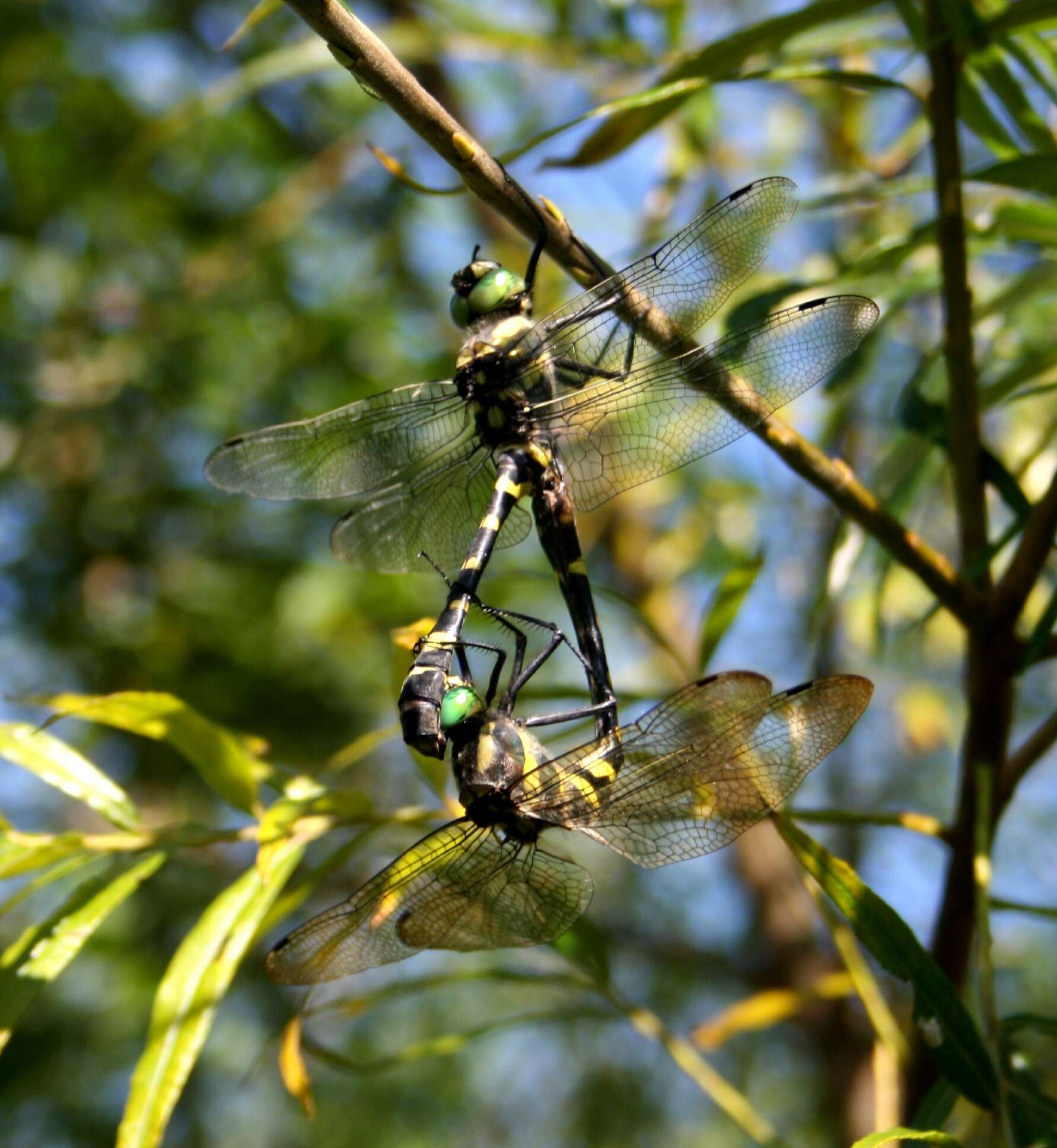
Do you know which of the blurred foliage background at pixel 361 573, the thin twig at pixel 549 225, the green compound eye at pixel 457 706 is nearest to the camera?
the thin twig at pixel 549 225

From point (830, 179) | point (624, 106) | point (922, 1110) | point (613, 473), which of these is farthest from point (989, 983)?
point (830, 179)

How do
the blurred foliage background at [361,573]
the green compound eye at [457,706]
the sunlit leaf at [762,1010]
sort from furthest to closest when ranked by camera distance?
the blurred foliage background at [361,573], the sunlit leaf at [762,1010], the green compound eye at [457,706]

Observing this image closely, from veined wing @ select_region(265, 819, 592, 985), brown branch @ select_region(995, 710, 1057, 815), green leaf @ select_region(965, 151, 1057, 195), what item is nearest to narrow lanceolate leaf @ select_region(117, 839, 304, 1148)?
veined wing @ select_region(265, 819, 592, 985)

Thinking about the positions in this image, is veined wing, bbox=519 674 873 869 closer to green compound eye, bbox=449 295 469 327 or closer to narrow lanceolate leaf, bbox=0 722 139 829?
narrow lanceolate leaf, bbox=0 722 139 829

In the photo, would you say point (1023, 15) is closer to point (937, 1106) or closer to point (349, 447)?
point (349, 447)

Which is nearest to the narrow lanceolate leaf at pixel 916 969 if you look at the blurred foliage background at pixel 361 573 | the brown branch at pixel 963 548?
the brown branch at pixel 963 548

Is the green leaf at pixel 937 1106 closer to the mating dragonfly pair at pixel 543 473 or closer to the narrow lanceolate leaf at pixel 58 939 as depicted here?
the mating dragonfly pair at pixel 543 473

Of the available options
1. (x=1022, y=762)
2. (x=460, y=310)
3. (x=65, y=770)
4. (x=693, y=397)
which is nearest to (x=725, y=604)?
(x=693, y=397)
